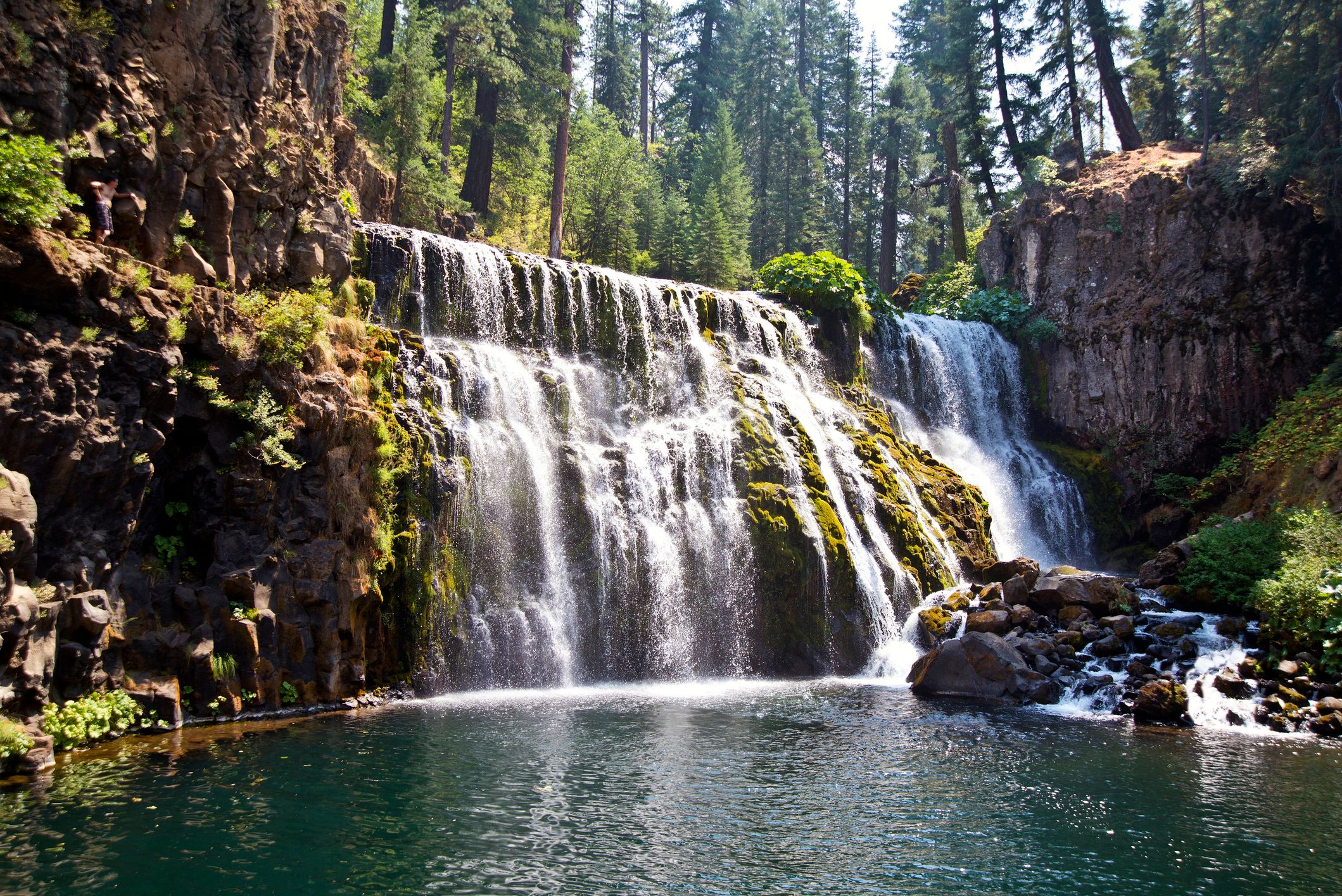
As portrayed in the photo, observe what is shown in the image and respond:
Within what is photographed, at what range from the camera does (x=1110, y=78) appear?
33250 millimetres

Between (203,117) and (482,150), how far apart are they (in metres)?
19.1

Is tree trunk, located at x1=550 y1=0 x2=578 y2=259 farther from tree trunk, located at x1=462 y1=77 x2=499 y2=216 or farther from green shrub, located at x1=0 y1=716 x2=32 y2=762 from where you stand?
green shrub, located at x1=0 y1=716 x2=32 y2=762

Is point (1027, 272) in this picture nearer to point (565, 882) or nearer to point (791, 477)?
point (791, 477)

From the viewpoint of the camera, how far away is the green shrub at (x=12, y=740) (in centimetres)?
882

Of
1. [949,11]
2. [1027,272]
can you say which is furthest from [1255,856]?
[949,11]

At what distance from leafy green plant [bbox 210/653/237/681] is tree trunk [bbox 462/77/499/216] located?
21.8 meters

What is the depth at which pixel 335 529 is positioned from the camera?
13656mm

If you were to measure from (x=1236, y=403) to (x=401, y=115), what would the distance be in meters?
25.9

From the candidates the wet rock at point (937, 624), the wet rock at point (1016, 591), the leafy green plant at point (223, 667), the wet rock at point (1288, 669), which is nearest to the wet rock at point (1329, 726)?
the wet rock at point (1288, 669)

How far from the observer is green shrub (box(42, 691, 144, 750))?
9820 millimetres

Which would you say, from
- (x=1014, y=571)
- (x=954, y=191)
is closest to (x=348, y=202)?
(x=1014, y=571)

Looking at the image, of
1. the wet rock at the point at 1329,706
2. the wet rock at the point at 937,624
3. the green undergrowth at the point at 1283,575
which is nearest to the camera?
the wet rock at the point at 1329,706

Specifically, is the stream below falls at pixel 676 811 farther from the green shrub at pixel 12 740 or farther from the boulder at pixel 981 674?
the boulder at pixel 981 674

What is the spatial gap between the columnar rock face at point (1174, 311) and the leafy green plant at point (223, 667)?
24032mm
